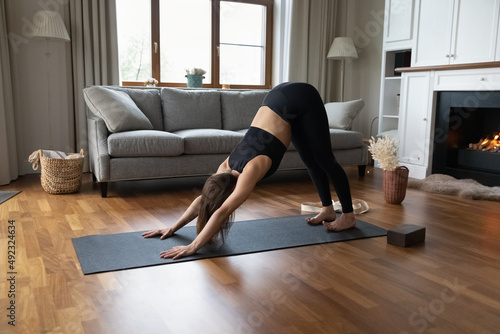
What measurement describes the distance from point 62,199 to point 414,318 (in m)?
2.76

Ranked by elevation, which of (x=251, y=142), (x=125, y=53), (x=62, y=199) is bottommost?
(x=62, y=199)

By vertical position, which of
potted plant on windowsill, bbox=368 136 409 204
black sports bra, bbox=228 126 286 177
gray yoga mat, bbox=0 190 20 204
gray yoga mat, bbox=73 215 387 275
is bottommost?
gray yoga mat, bbox=0 190 20 204

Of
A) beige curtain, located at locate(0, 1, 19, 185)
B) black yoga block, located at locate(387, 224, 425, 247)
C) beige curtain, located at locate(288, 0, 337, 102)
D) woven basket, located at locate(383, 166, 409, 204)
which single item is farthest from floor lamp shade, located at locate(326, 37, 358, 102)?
beige curtain, located at locate(0, 1, 19, 185)

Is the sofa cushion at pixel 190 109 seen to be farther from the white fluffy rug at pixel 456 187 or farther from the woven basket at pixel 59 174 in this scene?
the white fluffy rug at pixel 456 187

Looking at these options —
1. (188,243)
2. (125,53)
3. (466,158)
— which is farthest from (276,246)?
(125,53)

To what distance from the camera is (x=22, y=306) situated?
5.36 feet

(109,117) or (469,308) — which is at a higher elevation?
(109,117)

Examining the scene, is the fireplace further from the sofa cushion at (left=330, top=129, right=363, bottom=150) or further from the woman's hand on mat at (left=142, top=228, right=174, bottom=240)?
the woman's hand on mat at (left=142, top=228, right=174, bottom=240)

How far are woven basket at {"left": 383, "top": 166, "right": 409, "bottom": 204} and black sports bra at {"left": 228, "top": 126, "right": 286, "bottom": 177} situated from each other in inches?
52.6

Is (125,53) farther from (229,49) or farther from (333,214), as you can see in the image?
(333,214)

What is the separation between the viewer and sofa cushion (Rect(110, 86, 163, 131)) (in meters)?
4.18

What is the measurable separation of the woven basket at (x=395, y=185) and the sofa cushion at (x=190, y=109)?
5.86ft

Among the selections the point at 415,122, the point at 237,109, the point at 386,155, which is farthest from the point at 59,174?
the point at 415,122

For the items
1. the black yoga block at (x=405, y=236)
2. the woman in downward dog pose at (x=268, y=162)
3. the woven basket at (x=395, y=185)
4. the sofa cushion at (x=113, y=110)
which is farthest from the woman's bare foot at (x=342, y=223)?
the sofa cushion at (x=113, y=110)
